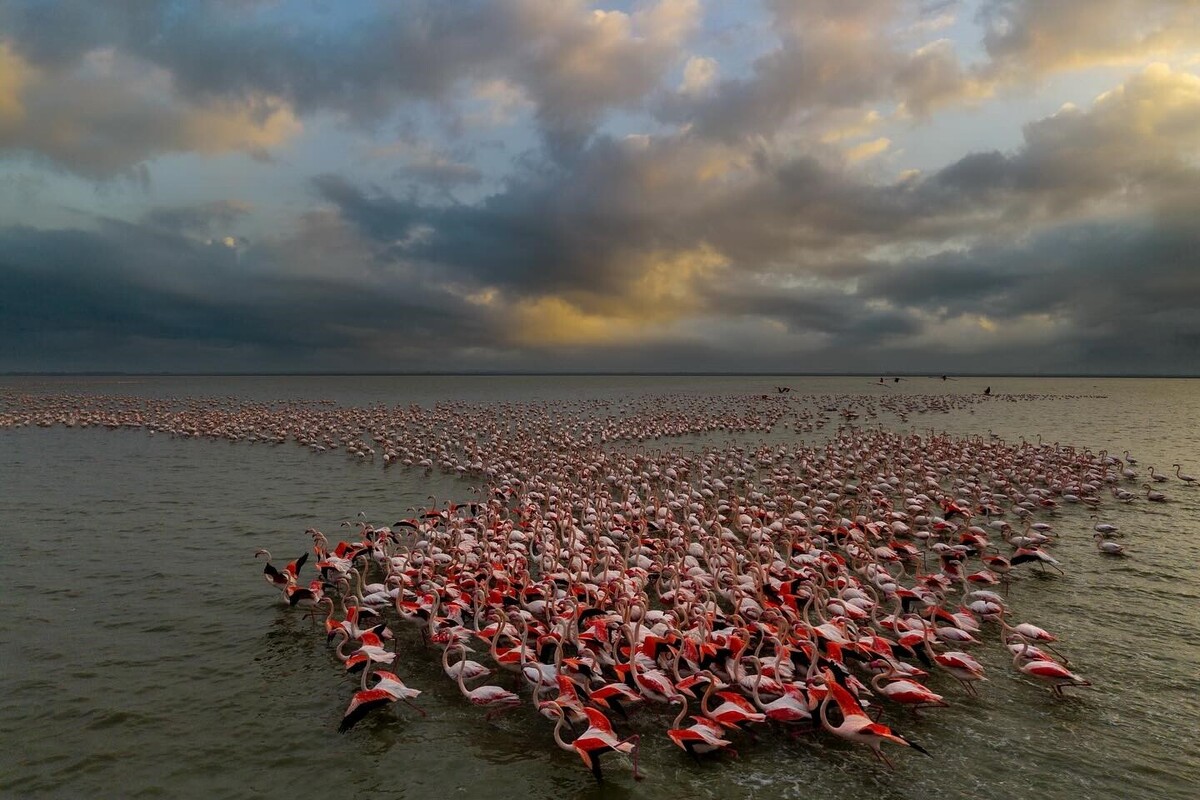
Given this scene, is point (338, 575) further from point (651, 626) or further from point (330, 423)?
point (330, 423)

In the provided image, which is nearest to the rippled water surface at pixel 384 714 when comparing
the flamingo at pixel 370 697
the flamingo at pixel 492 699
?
the flamingo at pixel 492 699

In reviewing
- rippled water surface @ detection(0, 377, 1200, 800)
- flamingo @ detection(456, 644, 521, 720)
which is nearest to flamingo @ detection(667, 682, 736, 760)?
rippled water surface @ detection(0, 377, 1200, 800)

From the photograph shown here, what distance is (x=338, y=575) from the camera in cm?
1424

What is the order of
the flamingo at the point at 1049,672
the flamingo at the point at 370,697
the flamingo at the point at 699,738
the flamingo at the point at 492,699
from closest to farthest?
the flamingo at the point at 699,738
the flamingo at the point at 370,697
the flamingo at the point at 492,699
the flamingo at the point at 1049,672

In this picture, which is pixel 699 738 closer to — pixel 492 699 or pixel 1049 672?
pixel 492 699

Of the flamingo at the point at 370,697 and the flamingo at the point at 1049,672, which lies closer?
the flamingo at the point at 370,697

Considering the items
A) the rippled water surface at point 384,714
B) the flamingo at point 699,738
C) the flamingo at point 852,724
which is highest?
the flamingo at point 852,724

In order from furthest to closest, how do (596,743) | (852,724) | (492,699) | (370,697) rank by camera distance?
(492,699)
(370,697)
(852,724)
(596,743)

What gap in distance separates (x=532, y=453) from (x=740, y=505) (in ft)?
47.1

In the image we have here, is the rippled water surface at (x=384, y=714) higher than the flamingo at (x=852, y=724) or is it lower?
lower

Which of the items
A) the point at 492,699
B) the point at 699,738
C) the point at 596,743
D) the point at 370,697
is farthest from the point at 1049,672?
the point at 370,697

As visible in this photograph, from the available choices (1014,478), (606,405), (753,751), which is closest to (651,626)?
(753,751)

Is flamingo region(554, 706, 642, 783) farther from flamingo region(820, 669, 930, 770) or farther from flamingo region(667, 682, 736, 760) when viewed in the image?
flamingo region(820, 669, 930, 770)

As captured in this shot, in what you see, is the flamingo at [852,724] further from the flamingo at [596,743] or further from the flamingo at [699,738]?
the flamingo at [596,743]
